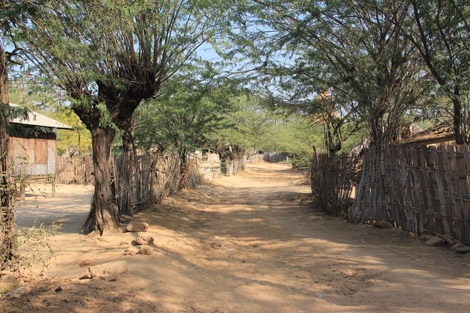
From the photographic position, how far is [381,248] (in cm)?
623

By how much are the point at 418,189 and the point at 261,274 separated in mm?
3611

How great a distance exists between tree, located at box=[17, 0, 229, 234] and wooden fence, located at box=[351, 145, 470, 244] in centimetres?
515

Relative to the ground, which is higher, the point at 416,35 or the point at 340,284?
the point at 416,35

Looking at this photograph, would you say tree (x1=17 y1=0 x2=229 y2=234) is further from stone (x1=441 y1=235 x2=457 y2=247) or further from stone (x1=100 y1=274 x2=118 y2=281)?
stone (x1=441 y1=235 x2=457 y2=247)

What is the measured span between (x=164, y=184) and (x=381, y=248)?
25.3 feet

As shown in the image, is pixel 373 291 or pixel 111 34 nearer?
pixel 373 291

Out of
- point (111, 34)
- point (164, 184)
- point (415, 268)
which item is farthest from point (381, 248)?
point (164, 184)

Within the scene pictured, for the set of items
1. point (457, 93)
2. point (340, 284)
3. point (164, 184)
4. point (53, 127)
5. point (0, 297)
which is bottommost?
point (340, 284)

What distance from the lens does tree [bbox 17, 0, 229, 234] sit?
6199 mm

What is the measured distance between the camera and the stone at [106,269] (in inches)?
162

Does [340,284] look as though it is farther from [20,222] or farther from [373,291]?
[20,222]

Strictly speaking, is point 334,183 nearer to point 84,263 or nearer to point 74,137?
point 84,263

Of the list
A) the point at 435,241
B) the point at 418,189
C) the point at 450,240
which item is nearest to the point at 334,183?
the point at 418,189

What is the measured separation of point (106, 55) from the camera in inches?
268
